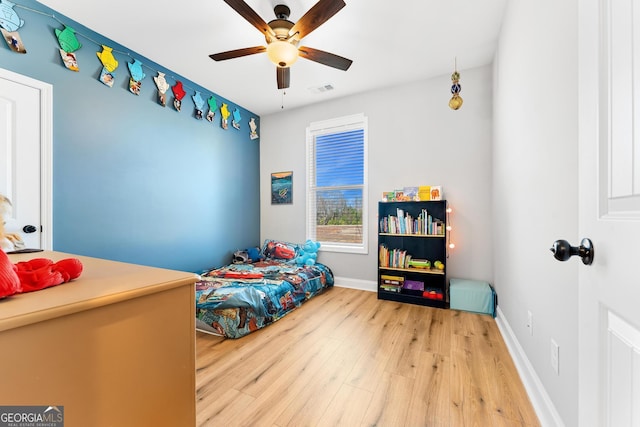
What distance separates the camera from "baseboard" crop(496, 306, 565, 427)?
116 centimetres

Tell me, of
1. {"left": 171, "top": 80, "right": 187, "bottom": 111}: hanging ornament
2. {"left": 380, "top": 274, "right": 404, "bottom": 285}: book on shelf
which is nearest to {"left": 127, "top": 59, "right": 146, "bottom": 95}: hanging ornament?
{"left": 171, "top": 80, "right": 187, "bottom": 111}: hanging ornament

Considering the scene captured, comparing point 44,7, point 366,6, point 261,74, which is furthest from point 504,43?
point 44,7

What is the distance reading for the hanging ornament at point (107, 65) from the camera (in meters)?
2.31

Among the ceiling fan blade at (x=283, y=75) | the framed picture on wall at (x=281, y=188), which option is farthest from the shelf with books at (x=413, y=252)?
the ceiling fan blade at (x=283, y=75)

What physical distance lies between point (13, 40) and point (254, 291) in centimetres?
267

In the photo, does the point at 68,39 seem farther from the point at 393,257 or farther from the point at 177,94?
the point at 393,257

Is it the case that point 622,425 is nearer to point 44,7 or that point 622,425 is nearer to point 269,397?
point 269,397

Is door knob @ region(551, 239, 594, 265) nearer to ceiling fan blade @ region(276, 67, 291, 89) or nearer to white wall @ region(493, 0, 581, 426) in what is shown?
white wall @ region(493, 0, 581, 426)

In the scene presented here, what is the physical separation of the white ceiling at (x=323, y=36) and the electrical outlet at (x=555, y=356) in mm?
2422

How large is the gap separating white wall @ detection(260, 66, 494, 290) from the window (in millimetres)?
116

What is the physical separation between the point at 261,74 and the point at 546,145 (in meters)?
2.85

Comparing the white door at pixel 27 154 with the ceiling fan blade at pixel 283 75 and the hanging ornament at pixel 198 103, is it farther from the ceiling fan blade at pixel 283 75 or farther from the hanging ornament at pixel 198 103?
the ceiling fan blade at pixel 283 75

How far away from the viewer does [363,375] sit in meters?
1.62

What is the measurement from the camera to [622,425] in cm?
50
